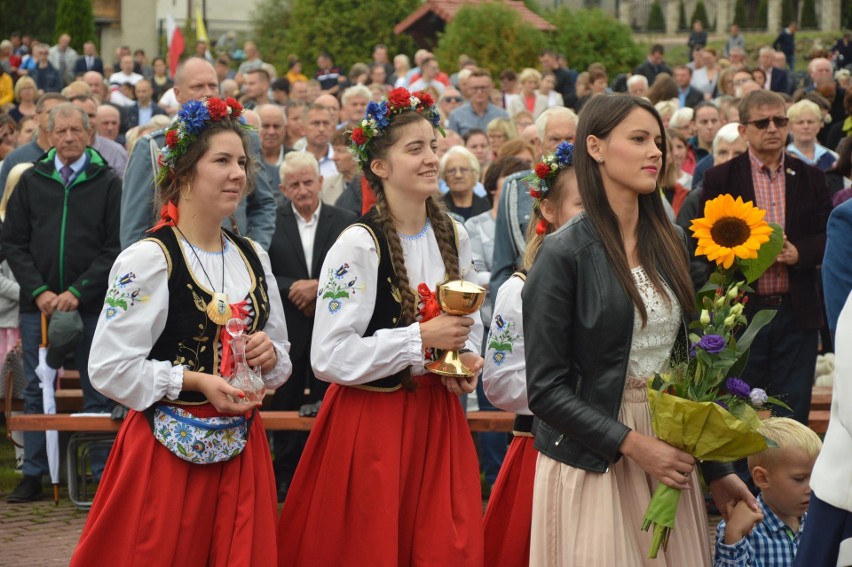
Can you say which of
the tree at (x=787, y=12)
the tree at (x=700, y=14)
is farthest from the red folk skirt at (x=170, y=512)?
the tree at (x=700, y=14)

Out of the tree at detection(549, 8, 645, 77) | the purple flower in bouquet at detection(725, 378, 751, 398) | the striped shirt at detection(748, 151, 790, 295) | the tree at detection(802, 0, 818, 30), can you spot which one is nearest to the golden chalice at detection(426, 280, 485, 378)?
the purple flower in bouquet at detection(725, 378, 751, 398)

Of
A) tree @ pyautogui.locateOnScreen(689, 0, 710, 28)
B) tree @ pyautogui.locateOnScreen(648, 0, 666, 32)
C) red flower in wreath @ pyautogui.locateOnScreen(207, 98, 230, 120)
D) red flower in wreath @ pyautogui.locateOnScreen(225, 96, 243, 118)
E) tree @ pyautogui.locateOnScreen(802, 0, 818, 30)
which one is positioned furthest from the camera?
tree @ pyautogui.locateOnScreen(648, 0, 666, 32)

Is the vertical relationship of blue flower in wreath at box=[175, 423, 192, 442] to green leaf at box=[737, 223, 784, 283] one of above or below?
below

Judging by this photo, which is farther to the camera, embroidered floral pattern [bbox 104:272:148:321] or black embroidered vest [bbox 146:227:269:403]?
black embroidered vest [bbox 146:227:269:403]

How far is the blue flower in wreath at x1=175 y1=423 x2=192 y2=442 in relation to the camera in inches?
195

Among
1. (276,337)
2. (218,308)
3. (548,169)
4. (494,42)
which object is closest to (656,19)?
(494,42)

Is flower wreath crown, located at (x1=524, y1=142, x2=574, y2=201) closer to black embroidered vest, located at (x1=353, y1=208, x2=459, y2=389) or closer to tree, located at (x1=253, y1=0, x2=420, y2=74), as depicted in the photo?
black embroidered vest, located at (x1=353, y1=208, x2=459, y2=389)

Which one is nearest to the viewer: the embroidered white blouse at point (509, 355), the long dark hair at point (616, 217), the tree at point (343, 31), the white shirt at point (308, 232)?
the long dark hair at point (616, 217)

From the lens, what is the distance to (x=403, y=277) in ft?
17.7

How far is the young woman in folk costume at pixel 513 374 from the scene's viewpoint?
5.65 meters

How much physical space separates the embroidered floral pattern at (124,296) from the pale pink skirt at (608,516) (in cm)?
167

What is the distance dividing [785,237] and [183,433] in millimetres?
4249

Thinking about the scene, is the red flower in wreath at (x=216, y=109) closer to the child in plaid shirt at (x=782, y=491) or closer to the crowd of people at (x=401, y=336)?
the crowd of people at (x=401, y=336)

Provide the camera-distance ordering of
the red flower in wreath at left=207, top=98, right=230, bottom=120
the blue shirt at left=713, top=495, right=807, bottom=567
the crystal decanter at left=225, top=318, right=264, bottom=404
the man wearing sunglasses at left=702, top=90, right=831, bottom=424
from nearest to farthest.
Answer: the blue shirt at left=713, top=495, right=807, bottom=567 < the crystal decanter at left=225, top=318, right=264, bottom=404 < the red flower in wreath at left=207, top=98, right=230, bottom=120 < the man wearing sunglasses at left=702, top=90, right=831, bottom=424
